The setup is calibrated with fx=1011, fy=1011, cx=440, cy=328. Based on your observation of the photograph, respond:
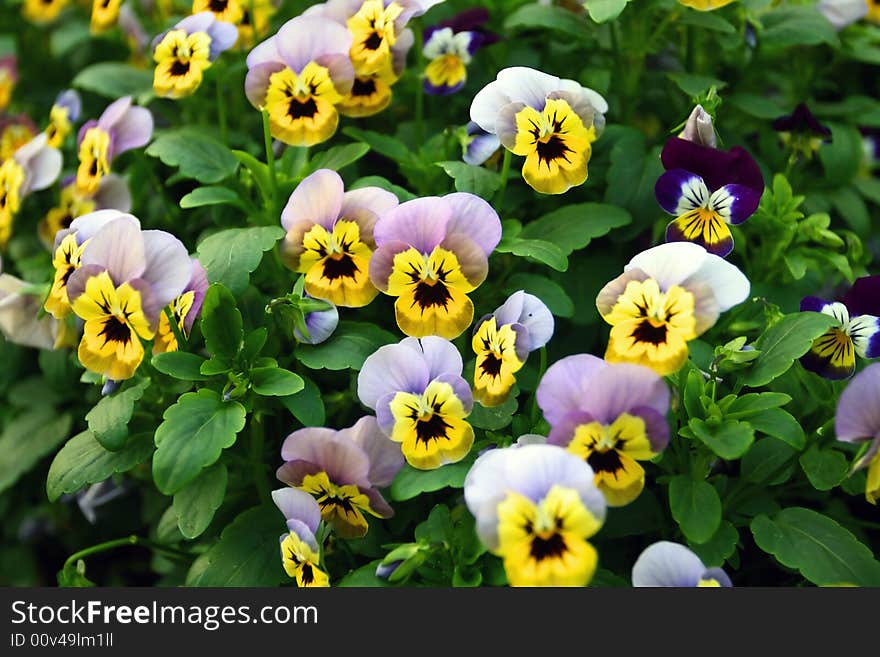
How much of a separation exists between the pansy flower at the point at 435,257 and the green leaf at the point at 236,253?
0.18m

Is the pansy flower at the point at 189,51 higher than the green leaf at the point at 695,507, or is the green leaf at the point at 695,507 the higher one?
the pansy flower at the point at 189,51

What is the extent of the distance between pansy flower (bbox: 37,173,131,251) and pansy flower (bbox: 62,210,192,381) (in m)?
0.43

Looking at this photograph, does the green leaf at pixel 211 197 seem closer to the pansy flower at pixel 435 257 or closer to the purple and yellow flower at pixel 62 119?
the pansy flower at pixel 435 257

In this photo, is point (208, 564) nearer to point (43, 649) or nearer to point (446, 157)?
point (43, 649)

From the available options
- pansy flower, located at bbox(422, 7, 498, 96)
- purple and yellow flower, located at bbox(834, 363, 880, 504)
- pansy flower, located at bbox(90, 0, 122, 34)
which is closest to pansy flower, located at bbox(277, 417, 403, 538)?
purple and yellow flower, located at bbox(834, 363, 880, 504)

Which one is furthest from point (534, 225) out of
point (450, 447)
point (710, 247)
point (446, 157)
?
point (450, 447)

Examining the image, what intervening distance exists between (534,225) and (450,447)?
1.43ft

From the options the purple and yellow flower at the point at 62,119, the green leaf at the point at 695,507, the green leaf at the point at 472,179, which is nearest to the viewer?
the green leaf at the point at 695,507

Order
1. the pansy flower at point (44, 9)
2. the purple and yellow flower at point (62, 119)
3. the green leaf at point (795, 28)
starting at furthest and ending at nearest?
the pansy flower at point (44, 9) < the purple and yellow flower at point (62, 119) < the green leaf at point (795, 28)

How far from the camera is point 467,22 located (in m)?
1.62

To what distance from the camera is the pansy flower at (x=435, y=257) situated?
1181mm

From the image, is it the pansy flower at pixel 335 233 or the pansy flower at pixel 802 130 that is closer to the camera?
the pansy flower at pixel 335 233

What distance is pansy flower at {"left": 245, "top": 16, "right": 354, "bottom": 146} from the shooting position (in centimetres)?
137

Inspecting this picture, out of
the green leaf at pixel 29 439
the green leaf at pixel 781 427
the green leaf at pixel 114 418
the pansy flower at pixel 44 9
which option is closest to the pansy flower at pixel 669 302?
the green leaf at pixel 781 427
